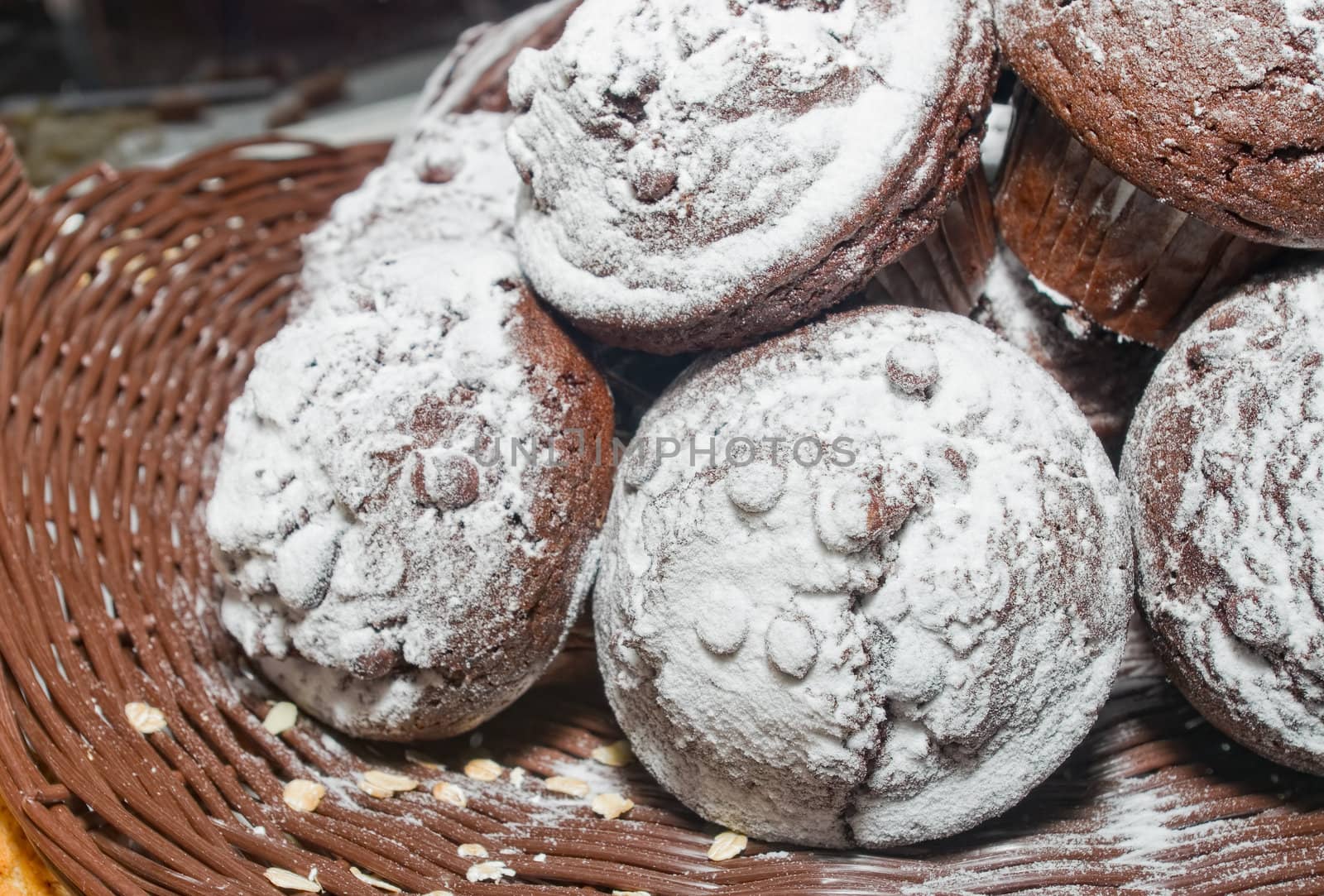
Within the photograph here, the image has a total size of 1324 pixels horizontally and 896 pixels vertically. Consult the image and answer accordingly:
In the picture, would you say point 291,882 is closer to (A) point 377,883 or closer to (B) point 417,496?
(A) point 377,883

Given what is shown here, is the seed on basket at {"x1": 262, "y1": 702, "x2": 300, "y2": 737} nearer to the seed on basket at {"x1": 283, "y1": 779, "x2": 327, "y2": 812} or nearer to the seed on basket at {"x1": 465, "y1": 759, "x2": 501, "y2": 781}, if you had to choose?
the seed on basket at {"x1": 283, "y1": 779, "x2": 327, "y2": 812}

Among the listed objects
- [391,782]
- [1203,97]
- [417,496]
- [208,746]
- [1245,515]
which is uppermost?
[1203,97]

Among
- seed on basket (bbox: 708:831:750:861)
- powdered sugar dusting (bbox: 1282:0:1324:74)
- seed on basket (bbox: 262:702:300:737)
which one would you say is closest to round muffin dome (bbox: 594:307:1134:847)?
seed on basket (bbox: 708:831:750:861)

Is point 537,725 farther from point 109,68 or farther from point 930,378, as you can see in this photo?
point 109,68

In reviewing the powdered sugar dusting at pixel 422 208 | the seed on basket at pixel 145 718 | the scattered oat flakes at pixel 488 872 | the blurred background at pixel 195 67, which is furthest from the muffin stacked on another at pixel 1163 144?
the blurred background at pixel 195 67

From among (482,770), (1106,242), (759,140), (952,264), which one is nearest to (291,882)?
(482,770)
